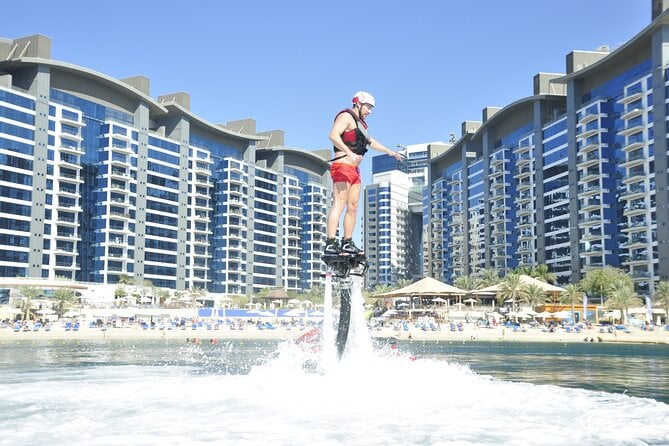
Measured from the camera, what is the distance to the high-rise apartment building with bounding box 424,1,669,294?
365ft

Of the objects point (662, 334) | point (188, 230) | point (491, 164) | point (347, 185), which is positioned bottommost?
point (662, 334)

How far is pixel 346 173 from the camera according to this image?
46.4ft

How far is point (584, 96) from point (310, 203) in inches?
3288

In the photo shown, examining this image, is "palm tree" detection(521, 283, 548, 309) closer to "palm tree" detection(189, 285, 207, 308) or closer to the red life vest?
"palm tree" detection(189, 285, 207, 308)

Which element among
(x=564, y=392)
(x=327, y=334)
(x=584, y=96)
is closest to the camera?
(x=564, y=392)

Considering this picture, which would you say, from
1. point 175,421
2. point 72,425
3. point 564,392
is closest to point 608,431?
point 564,392

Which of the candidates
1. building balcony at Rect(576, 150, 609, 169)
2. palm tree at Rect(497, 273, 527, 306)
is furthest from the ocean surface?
building balcony at Rect(576, 150, 609, 169)

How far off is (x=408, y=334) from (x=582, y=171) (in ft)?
213

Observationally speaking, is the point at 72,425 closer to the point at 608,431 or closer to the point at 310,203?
the point at 608,431

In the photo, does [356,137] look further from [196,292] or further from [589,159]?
[196,292]

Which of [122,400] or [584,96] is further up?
[584,96]

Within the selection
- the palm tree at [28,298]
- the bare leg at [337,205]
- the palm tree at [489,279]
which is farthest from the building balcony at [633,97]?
the bare leg at [337,205]

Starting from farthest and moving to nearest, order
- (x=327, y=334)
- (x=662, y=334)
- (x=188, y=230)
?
(x=188, y=230) < (x=662, y=334) < (x=327, y=334)

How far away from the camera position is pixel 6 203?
117m
